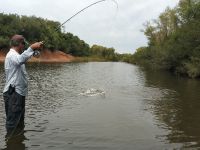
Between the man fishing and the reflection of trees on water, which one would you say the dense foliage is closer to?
the reflection of trees on water

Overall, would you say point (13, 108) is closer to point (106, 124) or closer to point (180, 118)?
point (106, 124)

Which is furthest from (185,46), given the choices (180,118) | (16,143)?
(16,143)

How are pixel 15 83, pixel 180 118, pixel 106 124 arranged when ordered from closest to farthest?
pixel 15 83 → pixel 106 124 → pixel 180 118

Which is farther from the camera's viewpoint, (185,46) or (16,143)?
(185,46)

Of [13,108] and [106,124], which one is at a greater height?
[13,108]

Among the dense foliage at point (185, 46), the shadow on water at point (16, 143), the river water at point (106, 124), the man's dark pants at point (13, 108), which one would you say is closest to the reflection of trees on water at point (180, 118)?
the river water at point (106, 124)

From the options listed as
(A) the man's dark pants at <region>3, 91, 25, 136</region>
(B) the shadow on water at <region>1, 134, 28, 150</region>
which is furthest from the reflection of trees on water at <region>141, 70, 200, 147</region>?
(A) the man's dark pants at <region>3, 91, 25, 136</region>

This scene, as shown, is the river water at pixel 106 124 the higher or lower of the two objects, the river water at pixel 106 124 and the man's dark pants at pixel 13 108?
the lower

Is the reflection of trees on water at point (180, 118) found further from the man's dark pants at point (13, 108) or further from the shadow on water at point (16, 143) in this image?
the man's dark pants at point (13, 108)

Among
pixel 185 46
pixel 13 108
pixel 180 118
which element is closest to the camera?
pixel 13 108

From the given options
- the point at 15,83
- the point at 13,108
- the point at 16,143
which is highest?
the point at 15,83

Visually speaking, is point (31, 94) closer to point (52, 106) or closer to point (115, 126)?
point (52, 106)

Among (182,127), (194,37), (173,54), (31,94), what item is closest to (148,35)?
(173,54)

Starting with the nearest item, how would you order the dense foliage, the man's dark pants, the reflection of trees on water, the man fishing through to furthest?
the man fishing < the man's dark pants < the reflection of trees on water < the dense foliage
